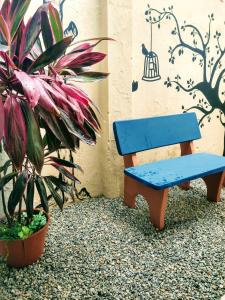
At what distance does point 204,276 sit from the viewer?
4.91 feet

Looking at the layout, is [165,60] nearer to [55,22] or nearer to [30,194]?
[55,22]

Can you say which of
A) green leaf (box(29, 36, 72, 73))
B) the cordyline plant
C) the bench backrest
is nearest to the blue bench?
the bench backrest

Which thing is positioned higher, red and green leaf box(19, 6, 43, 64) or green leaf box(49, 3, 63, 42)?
green leaf box(49, 3, 63, 42)

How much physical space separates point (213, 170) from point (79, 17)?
164 cm

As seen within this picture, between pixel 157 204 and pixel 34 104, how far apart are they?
1.32 meters

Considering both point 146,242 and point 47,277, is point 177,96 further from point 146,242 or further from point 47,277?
point 47,277

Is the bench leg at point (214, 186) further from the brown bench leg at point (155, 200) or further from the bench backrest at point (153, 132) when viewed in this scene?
the brown bench leg at point (155, 200)

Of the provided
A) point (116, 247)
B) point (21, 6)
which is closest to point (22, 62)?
point (21, 6)

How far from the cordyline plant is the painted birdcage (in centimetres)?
116

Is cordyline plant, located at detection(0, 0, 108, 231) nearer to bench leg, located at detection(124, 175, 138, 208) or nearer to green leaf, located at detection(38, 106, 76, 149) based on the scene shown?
green leaf, located at detection(38, 106, 76, 149)

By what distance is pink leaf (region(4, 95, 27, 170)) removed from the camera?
1020 millimetres

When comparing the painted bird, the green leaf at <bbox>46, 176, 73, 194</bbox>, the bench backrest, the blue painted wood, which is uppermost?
the painted bird

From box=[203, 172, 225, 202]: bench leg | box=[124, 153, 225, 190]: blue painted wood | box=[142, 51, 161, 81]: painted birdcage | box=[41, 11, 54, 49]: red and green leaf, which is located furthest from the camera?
box=[142, 51, 161, 81]: painted birdcage

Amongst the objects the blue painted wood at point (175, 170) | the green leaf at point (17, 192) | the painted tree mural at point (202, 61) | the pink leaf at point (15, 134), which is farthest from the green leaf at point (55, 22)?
the painted tree mural at point (202, 61)
